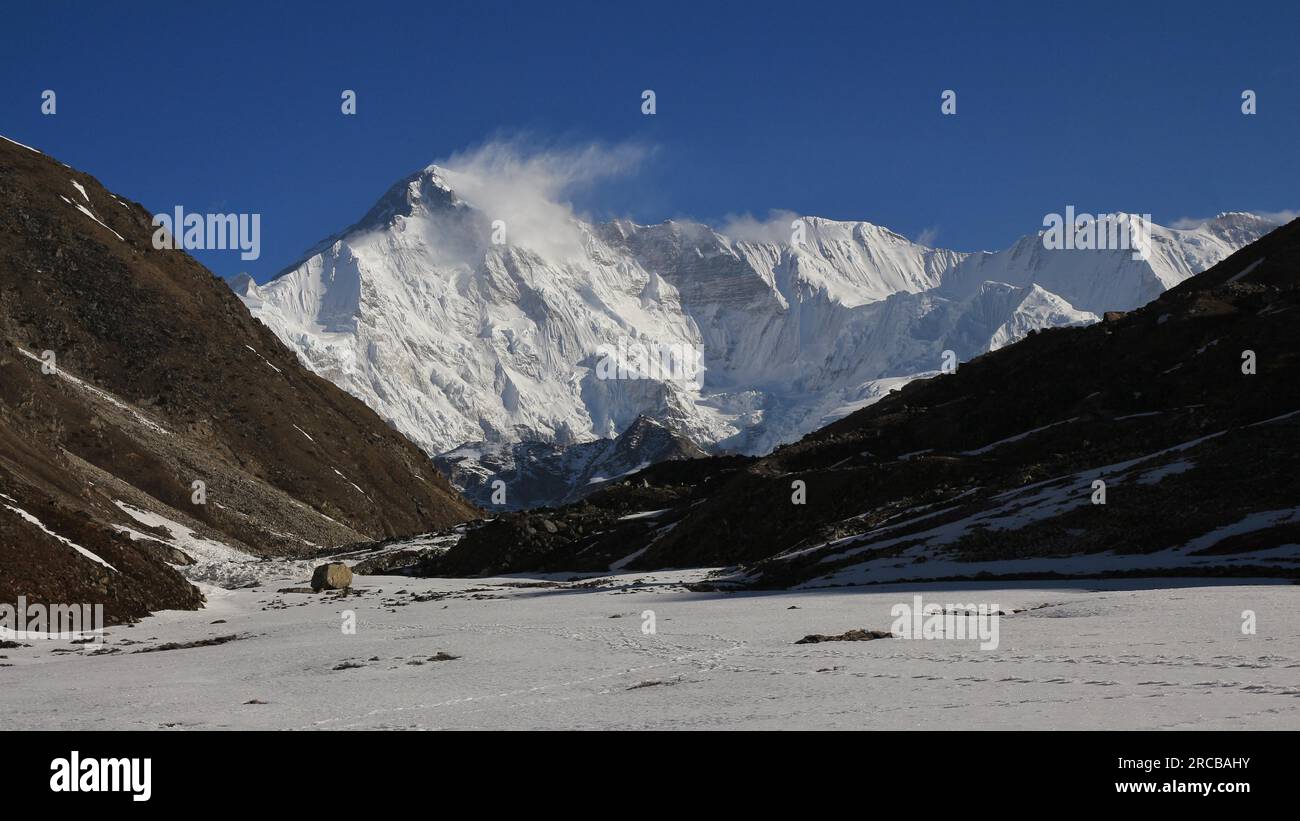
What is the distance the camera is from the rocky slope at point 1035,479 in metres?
41.1

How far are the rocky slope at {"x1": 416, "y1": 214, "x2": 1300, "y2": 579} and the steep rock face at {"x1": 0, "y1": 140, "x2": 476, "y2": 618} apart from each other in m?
28.1

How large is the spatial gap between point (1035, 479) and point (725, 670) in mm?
33911

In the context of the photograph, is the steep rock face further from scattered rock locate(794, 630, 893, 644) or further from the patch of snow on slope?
scattered rock locate(794, 630, 893, 644)

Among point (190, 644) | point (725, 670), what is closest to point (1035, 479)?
point (725, 670)

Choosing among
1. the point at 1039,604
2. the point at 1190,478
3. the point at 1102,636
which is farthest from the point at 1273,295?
the point at 1102,636

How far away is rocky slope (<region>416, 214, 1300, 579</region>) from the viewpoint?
41.1 meters

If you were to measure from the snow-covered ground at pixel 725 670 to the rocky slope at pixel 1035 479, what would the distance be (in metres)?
6.36

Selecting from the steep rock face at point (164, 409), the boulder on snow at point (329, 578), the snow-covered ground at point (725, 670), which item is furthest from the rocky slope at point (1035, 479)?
the steep rock face at point (164, 409)

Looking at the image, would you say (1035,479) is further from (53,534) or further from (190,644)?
(53,534)

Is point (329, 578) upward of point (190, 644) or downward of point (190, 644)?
upward

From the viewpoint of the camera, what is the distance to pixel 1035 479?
2064 inches

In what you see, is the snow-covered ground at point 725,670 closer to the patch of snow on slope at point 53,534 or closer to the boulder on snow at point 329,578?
the patch of snow on slope at point 53,534

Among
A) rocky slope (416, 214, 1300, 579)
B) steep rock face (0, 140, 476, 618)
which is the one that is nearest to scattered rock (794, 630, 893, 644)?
rocky slope (416, 214, 1300, 579)

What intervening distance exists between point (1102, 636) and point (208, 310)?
151m
